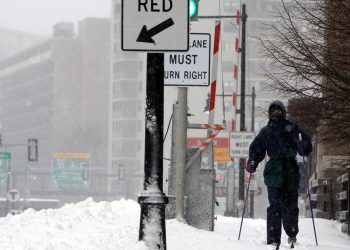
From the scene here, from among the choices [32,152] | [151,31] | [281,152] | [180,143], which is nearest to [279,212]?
[281,152]

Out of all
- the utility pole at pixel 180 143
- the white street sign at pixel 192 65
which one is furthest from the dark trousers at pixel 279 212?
the white street sign at pixel 192 65

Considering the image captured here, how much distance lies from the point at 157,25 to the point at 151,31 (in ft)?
0.20

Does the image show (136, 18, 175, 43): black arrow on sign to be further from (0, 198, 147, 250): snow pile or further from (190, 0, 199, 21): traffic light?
(190, 0, 199, 21): traffic light

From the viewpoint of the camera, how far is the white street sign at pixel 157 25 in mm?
6543

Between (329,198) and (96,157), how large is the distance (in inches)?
5246

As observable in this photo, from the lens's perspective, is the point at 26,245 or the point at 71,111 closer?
the point at 26,245

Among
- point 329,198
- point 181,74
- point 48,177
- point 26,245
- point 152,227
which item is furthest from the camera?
point 48,177

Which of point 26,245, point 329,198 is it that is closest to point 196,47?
point 26,245

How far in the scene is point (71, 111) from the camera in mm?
158750

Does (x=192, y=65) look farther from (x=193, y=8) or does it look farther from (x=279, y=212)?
(x=279, y=212)

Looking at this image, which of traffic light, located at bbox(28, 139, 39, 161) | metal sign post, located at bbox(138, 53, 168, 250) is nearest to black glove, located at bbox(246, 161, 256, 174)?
metal sign post, located at bbox(138, 53, 168, 250)

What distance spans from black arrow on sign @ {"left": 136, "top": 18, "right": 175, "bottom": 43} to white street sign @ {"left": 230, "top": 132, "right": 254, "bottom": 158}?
2019 cm

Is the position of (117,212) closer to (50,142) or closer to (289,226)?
(289,226)

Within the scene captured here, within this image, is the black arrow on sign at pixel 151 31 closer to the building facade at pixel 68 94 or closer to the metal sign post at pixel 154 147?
the metal sign post at pixel 154 147
